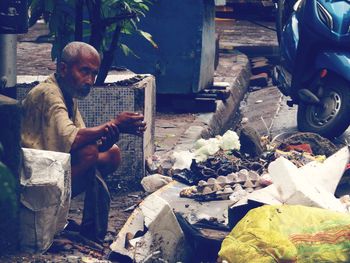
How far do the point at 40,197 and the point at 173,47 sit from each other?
15.7ft

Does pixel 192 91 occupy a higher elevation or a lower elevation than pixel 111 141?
lower

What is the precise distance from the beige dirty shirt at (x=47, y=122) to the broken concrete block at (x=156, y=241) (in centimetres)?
67

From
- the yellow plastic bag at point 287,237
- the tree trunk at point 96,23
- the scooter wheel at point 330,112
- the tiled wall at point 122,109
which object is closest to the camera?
the yellow plastic bag at point 287,237

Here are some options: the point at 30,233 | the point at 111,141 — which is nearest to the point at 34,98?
the point at 111,141

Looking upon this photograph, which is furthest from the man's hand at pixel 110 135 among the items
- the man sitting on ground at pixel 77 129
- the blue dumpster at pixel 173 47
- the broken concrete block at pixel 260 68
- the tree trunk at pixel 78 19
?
the broken concrete block at pixel 260 68

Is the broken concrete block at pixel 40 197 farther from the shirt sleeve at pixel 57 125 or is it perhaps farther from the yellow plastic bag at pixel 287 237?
the yellow plastic bag at pixel 287 237

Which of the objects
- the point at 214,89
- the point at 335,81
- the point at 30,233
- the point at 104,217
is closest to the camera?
the point at 30,233

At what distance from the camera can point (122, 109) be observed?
6742 millimetres

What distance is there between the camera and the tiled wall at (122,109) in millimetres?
6734

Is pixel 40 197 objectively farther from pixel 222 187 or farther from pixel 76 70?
pixel 222 187

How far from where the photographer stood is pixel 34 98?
18.8 ft

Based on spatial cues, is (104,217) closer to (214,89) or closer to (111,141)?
(111,141)

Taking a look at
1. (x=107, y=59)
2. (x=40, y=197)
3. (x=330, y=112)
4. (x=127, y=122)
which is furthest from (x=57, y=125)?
(x=330, y=112)

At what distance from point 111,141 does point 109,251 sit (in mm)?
766
